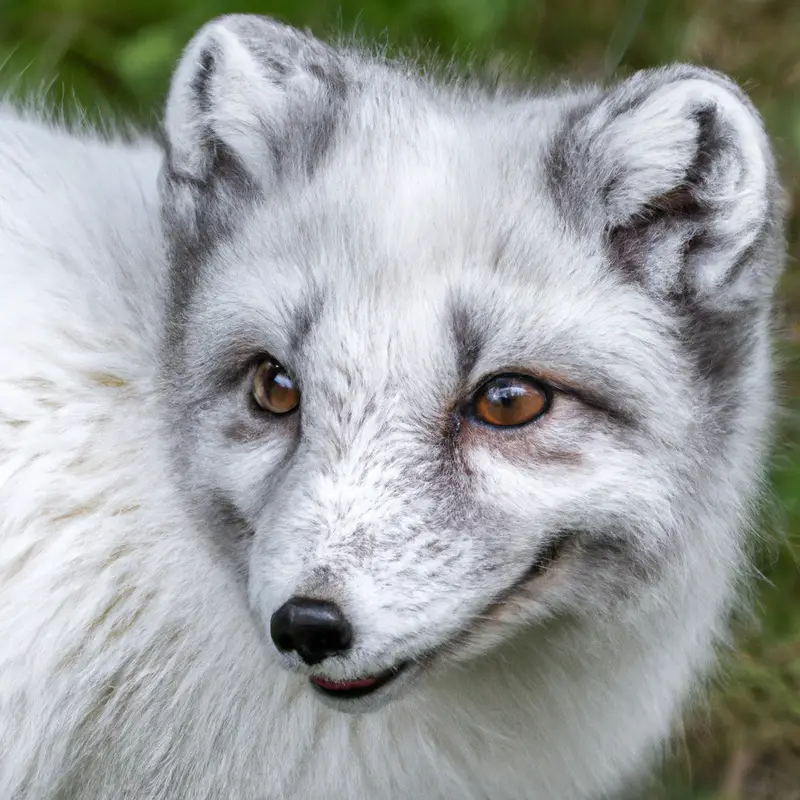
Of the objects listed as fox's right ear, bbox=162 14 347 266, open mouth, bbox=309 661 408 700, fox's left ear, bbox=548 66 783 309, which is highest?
fox's right ear, bbox=162 14 347 266

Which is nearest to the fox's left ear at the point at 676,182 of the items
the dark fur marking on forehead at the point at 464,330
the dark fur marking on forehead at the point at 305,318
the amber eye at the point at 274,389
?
the dark fur marking on forehead at the point at 464,330

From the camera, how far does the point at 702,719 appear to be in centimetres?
363

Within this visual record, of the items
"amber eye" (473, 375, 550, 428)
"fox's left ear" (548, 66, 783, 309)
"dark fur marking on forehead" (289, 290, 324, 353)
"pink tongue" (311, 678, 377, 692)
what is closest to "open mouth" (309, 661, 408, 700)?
"pink tongue" (311, 678, 377, 692)

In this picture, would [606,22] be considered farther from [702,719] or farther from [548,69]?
[702,719]

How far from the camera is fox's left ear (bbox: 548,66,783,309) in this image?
211 cm

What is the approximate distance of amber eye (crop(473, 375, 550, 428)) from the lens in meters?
2.10

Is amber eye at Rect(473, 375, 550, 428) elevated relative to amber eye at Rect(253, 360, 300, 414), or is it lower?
lower

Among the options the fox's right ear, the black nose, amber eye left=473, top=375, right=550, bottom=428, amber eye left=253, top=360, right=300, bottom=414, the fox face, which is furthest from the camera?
the fox's right ear

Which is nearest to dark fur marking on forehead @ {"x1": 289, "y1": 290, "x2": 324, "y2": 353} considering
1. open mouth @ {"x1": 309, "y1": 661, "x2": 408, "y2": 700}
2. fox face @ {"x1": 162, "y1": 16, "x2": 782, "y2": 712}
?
fox face @ {"x1": 162, "y1": 16, "x2": 782, "y2": 712}

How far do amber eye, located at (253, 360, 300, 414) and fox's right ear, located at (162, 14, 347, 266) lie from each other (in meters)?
0.34

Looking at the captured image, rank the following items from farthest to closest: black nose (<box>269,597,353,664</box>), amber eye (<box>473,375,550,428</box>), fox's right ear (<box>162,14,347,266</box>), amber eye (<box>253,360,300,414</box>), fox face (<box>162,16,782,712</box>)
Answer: fox's right ear (<box>162,14,347,266</box>) < amber eye (<box>253,360,300,414</box>) < amber eye (<box>473,375,550,428</box>) < fox face (<box>162,16,782,712</box>) < black nose (<box>269,597,353,664</box>)

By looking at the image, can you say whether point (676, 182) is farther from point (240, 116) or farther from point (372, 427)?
point (240, 116)

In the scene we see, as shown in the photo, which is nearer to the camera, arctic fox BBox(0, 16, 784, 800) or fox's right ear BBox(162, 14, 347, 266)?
arctic fox BBox(0, 16, 784, 800)

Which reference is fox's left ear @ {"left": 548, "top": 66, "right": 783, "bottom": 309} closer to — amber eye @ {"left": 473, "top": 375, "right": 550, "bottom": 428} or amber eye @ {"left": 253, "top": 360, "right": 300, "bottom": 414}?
amber eye @ {"left": 473, "top": 375, "right": 550, "bottom": 428}
